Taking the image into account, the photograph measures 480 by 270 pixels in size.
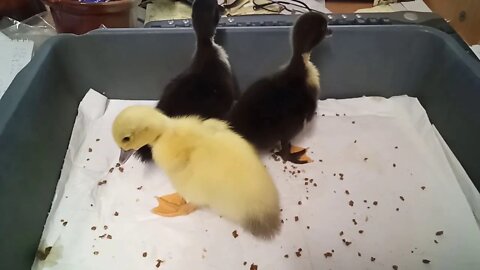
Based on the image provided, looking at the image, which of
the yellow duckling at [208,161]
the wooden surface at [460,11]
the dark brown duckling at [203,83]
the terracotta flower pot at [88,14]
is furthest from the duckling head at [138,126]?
the wooden surface at [460,11]

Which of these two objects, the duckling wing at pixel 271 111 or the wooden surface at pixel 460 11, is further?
the wooden surface at pixel 460 11

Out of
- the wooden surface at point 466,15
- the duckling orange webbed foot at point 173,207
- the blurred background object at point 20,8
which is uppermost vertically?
the wooden surface at point 466,15

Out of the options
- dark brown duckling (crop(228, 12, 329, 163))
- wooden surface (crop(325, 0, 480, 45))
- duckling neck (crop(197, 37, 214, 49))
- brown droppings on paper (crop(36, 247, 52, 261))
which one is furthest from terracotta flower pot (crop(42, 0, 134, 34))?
wooden surface (crop(325, 0, 480, 45))

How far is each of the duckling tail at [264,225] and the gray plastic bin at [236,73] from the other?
1.47 feet

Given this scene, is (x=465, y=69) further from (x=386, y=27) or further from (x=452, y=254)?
(x=452, y=254)

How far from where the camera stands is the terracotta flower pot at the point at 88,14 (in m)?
1.20

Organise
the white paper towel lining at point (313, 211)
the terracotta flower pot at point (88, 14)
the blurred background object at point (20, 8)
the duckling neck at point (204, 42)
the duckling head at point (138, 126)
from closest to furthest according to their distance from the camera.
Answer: the duckling head at point (138, 126) < the white paper towel lining at point (313, 211) < the duckling neck at point (204, 42) < the terracotta flower pot at point (88, 14) < the blurred background object at point (20, 8)

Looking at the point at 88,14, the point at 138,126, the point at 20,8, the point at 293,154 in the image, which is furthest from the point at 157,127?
the point at 20,8

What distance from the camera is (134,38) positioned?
1151mm

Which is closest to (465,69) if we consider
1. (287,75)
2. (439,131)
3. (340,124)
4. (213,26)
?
(439,131)

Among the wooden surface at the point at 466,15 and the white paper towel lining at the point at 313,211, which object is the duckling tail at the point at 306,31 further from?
the wooden surface at the point at 466,15

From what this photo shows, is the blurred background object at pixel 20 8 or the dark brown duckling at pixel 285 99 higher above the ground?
the dark brown duckling at pixel 285 99

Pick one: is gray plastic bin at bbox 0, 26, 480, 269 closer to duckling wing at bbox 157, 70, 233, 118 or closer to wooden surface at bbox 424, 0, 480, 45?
duckling wing at bbox 157, 70, 233, 118

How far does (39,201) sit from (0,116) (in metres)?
0.20
